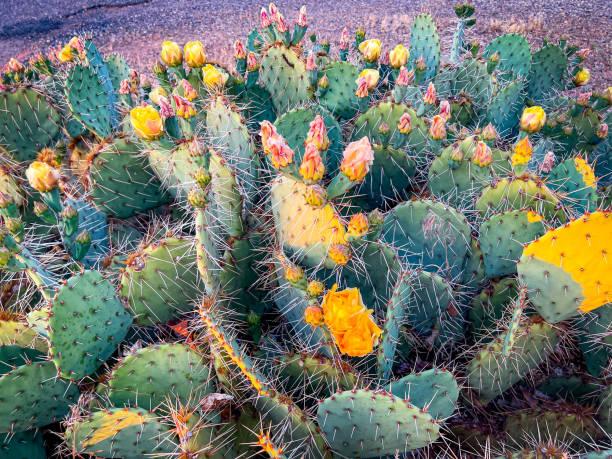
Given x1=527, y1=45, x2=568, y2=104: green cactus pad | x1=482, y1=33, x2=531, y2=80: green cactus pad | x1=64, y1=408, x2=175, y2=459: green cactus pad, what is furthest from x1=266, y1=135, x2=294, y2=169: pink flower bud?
x1=527, y1=45, x2=568, y2=104: green cactus pad

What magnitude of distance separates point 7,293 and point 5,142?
88cm

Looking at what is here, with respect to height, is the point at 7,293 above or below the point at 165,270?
below

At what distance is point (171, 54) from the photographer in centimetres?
188

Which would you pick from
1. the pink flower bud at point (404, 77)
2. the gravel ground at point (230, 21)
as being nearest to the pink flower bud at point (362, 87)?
the pink flower bud at point (404, 77)

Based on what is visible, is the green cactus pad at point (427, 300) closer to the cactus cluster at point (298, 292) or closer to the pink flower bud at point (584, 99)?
the cactus cluster at point (298, 292)

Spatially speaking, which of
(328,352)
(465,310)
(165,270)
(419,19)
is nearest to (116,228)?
(165,270)

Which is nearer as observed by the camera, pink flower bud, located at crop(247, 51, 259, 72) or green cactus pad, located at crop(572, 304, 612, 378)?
green cactus pad, located at crop(572, 304, 612, 378)

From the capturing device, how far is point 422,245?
1806mm

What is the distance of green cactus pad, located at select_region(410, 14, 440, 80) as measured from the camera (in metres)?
3.13

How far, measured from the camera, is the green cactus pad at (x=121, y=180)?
78.2 inches

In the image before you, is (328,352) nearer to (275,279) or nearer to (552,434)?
(275,279)

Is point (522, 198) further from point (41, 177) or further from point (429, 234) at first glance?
point (41, 177)

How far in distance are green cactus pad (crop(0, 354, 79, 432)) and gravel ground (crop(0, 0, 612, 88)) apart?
→ 5.08 m

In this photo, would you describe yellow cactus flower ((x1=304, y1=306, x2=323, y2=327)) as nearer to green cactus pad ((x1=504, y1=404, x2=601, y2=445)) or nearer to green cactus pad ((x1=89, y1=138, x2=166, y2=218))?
green cactus pad ((x1=504, y1=404, x2=601, y2=445))
